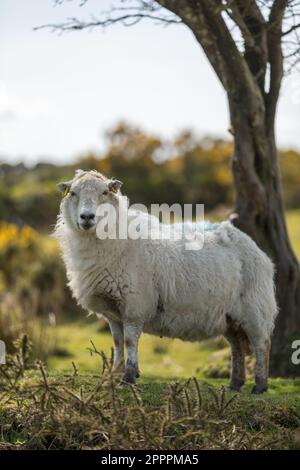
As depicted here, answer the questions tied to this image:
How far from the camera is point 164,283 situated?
8.58 metres

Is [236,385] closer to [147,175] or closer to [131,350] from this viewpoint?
[131,350]

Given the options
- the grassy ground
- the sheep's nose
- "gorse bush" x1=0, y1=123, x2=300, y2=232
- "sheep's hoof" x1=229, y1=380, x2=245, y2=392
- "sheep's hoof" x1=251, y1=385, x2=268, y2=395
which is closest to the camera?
the grassy ground

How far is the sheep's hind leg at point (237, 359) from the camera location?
9.58m

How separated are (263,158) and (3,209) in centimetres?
2418

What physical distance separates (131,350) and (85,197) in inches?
68.3

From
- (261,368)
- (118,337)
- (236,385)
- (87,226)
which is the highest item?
(87,226)

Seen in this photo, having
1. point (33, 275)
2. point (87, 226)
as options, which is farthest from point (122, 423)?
point (33, 275)

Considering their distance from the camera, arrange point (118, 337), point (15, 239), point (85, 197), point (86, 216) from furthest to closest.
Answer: point (15, 239), point (118, 337), point (85, 197), point (86, 216)

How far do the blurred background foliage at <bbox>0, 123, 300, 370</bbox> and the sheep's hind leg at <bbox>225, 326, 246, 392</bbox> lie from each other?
4855mm

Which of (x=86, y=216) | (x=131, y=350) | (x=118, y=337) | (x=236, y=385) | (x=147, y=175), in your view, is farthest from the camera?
(x=147, y=175)

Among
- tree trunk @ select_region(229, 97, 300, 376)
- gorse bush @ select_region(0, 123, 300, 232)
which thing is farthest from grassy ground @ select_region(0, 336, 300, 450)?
gorse bush @ select_region(0, 123, 300, 232)

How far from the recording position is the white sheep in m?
8.24

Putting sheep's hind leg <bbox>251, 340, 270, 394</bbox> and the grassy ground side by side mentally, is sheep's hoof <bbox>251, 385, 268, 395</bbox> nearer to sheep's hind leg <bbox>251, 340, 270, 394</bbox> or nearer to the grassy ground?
sheep's hind leg <bbox>251, 340, 270, 394</bbox>
